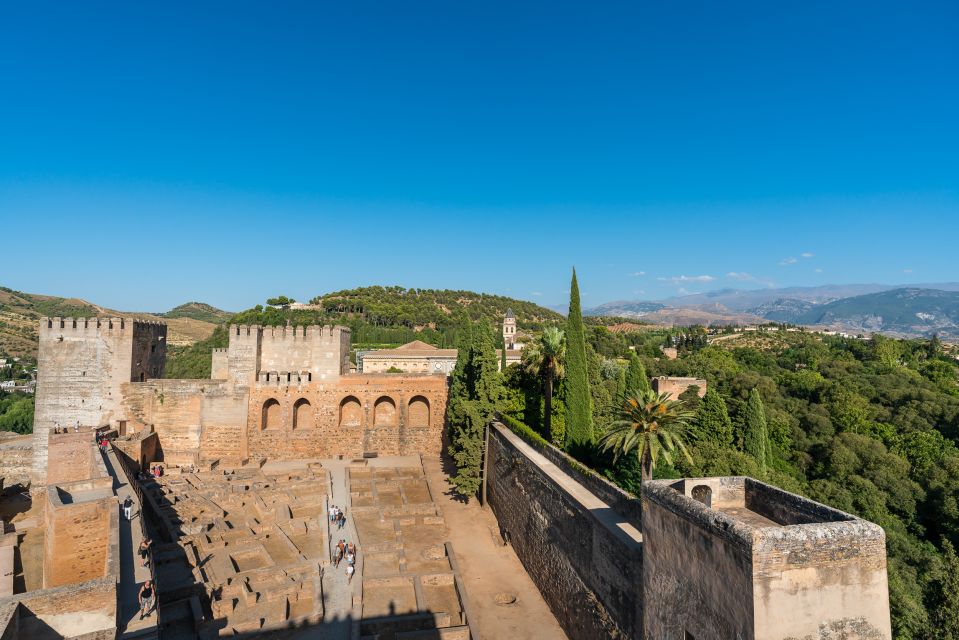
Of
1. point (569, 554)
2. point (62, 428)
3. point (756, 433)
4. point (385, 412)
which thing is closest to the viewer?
point (569, 554)

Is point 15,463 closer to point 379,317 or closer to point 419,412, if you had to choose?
point 419,412

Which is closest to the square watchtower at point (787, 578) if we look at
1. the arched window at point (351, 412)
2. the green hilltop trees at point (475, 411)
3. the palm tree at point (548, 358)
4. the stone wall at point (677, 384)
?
the palm tree at point (548, 358)

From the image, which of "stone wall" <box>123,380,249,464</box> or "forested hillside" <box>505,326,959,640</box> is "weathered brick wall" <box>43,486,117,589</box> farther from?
"forested hillside" <box>505,326,959,640</box>

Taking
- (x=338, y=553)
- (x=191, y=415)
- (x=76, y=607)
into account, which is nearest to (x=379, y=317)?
(x=191, y=415)

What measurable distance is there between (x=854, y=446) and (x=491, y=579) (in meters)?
22.3

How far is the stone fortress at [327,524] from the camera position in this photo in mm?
5516

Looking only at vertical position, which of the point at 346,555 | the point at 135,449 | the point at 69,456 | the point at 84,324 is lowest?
the point at 346,555

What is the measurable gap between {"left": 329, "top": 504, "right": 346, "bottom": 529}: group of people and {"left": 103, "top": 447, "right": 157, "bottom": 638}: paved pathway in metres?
5.38

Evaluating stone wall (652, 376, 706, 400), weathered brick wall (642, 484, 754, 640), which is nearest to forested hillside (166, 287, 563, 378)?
stone wall (652, 376, 706, 400)

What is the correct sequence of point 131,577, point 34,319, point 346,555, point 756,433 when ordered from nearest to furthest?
point 131,577, point 346,555, point 756,433, point 34,319

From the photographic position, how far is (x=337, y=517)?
16.2 metres

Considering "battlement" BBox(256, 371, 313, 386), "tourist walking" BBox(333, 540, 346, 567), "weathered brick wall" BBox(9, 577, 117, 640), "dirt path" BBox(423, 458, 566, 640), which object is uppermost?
"battlement" BBox(256, 371, 313, 386)

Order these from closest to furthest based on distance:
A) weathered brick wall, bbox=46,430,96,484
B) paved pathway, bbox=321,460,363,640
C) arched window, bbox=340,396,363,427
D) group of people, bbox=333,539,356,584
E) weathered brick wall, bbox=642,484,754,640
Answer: weathered brick wall, bbox=642,484,754,640 → paved pathway, bbox=321,460,363,640 → group of people, bbox=333,539,356,584 → weathered brick wall, bbox=46,430,96,484 → arched window, bbox=340,396,363,427

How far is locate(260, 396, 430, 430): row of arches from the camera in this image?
72.3 ft
